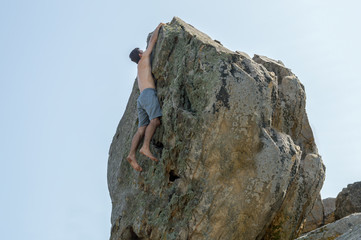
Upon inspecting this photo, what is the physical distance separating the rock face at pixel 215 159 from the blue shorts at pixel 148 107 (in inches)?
6.4

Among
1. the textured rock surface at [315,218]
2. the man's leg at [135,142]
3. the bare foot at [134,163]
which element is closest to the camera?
the bare foot at [134,163]

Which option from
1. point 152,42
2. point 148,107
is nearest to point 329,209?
point 148,107

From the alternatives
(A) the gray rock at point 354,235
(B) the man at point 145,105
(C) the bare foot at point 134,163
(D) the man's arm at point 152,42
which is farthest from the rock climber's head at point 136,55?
(A) the gray rock at point 354,235

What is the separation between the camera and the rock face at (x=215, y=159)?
10.6 metres

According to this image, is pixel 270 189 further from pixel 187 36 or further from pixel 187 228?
pixel 187 36

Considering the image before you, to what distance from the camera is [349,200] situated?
14.4 metres

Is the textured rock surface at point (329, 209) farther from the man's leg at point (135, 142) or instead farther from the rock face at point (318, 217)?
the man's leg at point (135, 142)

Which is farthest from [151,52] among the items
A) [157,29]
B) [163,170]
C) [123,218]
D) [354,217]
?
[354,217]

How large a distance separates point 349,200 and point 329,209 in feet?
8.13

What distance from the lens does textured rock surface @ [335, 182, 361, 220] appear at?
46.9ft

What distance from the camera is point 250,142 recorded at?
35.4 feet

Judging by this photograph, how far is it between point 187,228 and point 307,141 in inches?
175

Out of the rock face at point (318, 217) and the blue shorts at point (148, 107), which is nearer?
the blue shorts at point (148, 107)

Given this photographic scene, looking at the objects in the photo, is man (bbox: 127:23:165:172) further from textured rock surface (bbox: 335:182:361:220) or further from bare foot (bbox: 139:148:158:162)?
textured rock surface (bbox: 335:182:361:220)
